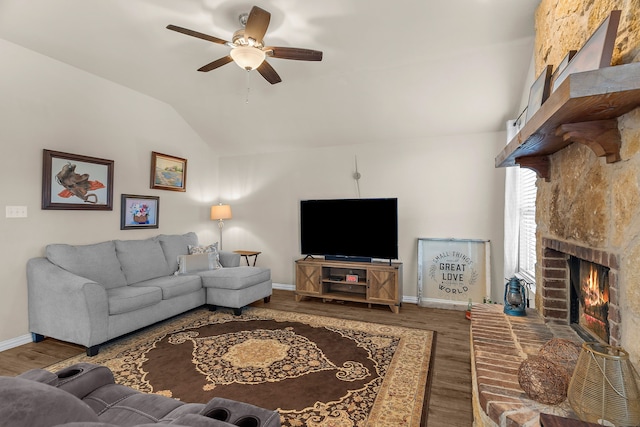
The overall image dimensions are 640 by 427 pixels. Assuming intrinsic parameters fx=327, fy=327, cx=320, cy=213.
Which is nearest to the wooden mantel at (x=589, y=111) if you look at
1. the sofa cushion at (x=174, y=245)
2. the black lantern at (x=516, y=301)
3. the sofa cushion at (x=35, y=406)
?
the black lantern at (x=516, y=301)

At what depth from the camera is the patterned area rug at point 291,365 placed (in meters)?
2.10

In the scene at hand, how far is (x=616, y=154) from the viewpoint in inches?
55.1

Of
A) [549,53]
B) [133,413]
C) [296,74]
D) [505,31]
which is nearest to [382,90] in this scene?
[296,74]

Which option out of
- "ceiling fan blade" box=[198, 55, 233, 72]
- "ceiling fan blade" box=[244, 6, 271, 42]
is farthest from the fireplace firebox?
"ceiling fan blade" box=[198, 55, 233, 72]

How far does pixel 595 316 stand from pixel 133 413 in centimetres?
232

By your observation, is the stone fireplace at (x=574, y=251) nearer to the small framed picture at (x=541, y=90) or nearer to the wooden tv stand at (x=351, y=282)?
the small framed picture at (x=541, y=90)

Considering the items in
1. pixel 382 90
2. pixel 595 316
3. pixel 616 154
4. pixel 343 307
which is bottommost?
pixel 343 307

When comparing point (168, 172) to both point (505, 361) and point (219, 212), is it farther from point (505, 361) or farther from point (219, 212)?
point (505, 361)

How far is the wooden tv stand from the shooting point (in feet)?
13.8

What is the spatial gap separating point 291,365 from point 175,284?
69.5 inches

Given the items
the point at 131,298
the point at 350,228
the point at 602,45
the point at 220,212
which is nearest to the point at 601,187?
the point at 602,45

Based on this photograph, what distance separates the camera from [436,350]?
9.76 ft

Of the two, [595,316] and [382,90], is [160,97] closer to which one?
[382,90]

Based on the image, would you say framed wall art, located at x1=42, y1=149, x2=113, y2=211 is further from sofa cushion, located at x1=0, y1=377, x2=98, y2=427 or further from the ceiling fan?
sofa cushion, located at x1=0, y1=377, x2=98, y2=427
